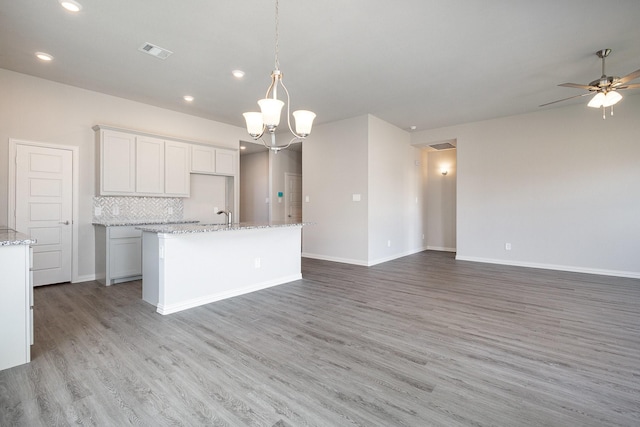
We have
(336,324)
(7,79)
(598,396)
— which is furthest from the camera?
(7,79)

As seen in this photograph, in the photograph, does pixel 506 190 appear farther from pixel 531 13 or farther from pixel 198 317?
pixel 198 317

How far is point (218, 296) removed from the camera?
3666 mm

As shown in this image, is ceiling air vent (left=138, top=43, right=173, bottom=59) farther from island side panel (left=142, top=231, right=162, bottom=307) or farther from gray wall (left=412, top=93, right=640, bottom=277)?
gray wall (left=412, top=93, right=640, bottom=277)

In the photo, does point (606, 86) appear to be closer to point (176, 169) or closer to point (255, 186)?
point (176, 169)

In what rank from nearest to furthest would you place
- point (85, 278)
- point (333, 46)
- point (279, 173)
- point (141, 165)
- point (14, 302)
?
point (14, 302), point (333, 46), point (85, 278), point (141, 165), point (279, 173)

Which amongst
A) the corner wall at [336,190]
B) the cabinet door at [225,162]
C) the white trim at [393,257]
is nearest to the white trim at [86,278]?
the cabinet door at [225,162]

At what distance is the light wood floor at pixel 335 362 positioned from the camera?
5.55 ft

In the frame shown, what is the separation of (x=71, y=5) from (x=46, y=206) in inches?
113

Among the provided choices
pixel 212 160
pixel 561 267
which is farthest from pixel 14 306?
pixel 561 267

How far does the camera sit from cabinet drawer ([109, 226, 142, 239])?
172 inches

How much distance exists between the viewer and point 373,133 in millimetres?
5906

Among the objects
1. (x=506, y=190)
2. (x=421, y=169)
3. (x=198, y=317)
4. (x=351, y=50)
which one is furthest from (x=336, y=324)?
(x=421, y=169)

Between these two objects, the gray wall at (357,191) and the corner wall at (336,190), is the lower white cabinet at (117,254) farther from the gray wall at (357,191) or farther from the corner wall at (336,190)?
the corner wall at (336,190)

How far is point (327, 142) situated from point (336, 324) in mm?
4297
